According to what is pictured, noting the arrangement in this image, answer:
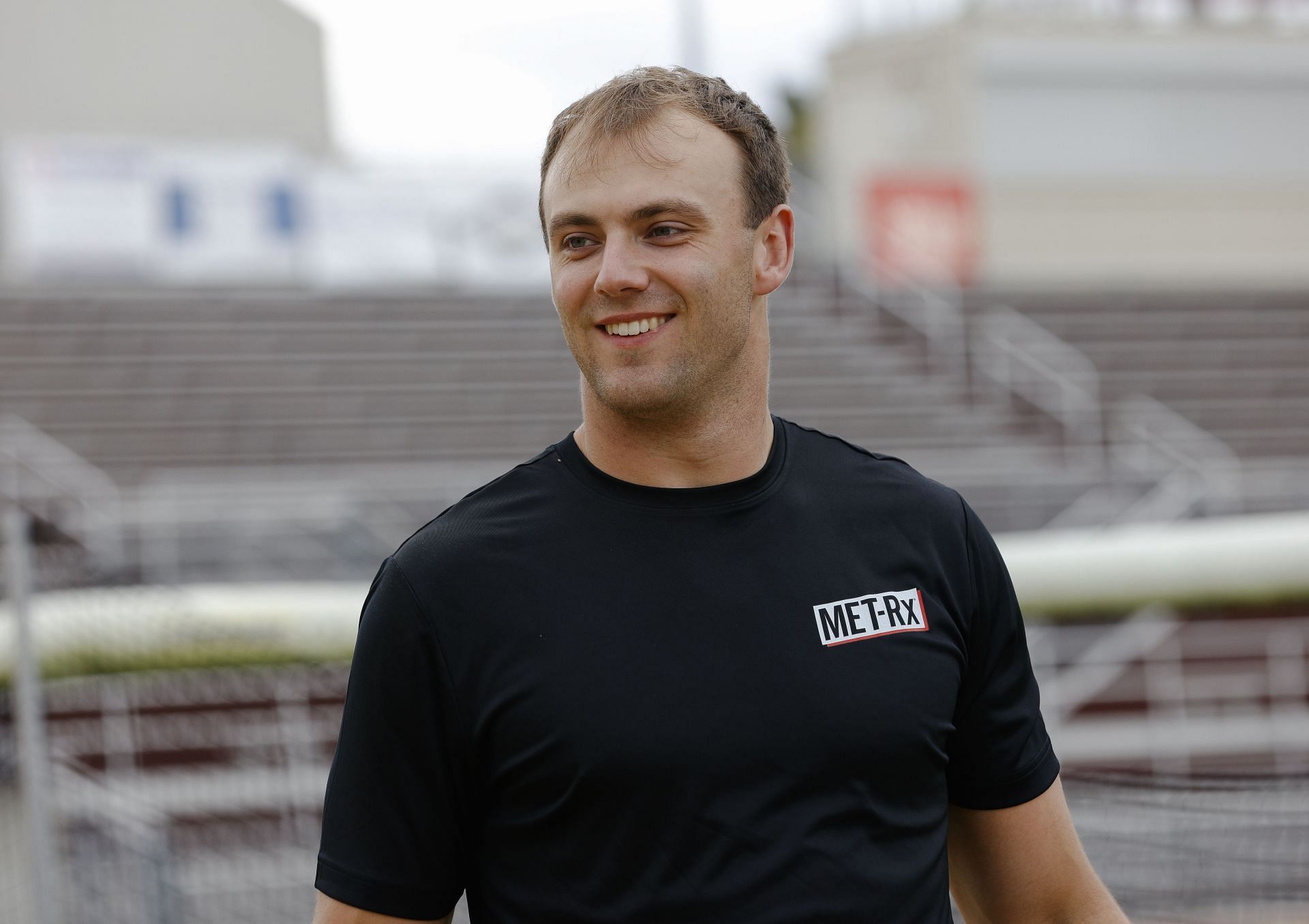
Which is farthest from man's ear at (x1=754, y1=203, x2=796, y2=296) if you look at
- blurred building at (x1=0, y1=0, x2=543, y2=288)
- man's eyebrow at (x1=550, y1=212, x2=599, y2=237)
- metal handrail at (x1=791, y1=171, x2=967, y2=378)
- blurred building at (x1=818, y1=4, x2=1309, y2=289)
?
blurred building at (x1=818, y1=4, x2=1309, y2=289)

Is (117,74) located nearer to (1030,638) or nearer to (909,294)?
(909,294)

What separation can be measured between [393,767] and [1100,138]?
74.4ft

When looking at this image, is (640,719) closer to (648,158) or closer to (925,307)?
(648,158)

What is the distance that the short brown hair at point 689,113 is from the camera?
5.79 feet

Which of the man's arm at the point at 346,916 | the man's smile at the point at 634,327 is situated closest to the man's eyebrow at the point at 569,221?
the man's smile at the point at 634,327

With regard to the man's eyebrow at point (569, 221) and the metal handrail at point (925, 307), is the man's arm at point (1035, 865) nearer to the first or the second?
the man's eyebrow at point (569, 221)

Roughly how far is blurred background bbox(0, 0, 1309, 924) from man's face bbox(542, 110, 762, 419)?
1798 mm

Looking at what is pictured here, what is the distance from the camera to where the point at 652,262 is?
173 centimetres

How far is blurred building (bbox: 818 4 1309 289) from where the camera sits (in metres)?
22.3

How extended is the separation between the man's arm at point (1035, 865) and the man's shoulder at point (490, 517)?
662 mm

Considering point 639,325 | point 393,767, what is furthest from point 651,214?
point 393,767

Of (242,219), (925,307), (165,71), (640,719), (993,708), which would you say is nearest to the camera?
(640,719)

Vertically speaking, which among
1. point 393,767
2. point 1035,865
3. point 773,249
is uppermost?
point 773,249

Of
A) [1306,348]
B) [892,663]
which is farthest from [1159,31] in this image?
[892,663]
